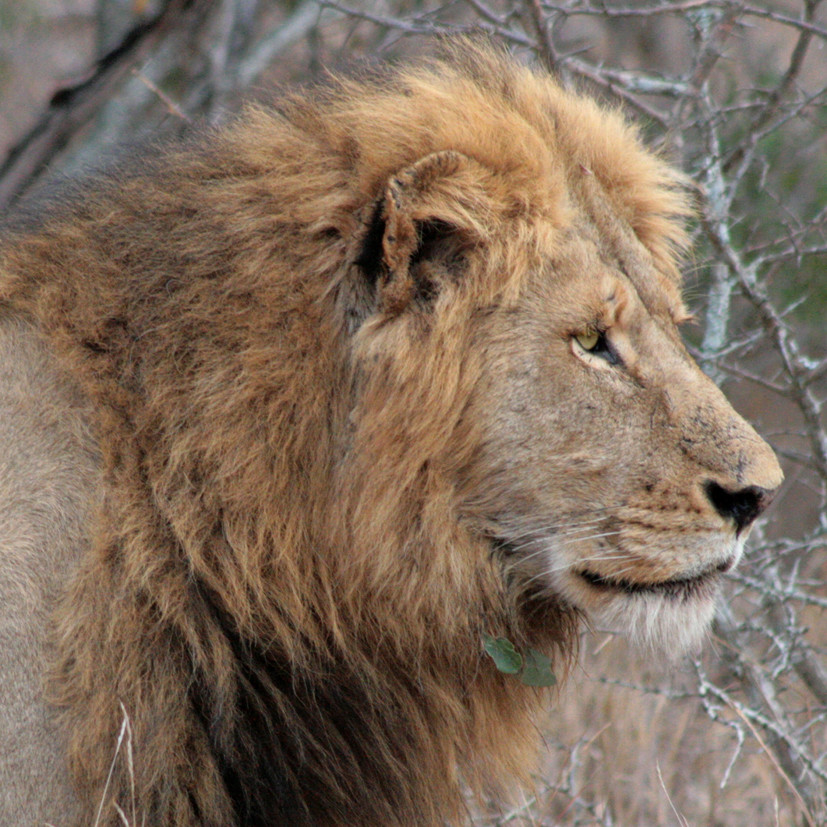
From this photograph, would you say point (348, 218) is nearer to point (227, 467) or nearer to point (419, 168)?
point (419, 168)

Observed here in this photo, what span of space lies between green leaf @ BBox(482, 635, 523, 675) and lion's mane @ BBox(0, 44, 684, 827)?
3 centimetres

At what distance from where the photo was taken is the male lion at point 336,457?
2754mm

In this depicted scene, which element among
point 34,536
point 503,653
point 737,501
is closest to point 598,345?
point 737,501

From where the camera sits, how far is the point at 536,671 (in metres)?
3.05

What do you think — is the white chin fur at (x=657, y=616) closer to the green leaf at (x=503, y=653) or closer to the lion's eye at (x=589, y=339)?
the green leaf at (x=503, y=653)

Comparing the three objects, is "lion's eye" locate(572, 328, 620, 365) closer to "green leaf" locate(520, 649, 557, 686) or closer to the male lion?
the male lion

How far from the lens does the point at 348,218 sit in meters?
2.87

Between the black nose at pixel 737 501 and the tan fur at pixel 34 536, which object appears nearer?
the tan fur at pixel 34 536

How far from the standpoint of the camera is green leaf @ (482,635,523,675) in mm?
2934

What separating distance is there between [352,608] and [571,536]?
1.85 ft

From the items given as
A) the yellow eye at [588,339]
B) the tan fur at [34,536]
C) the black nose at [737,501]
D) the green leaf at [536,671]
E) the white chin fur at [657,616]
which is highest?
the yellow eye at [588,339]

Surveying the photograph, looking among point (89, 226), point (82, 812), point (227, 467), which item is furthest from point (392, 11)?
point (82, 812)

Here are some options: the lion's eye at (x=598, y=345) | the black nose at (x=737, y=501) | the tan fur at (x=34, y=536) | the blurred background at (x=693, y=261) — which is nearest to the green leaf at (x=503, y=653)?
the blurred background at (x=693, y=261)

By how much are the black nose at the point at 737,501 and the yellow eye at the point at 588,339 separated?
0.45 meters
